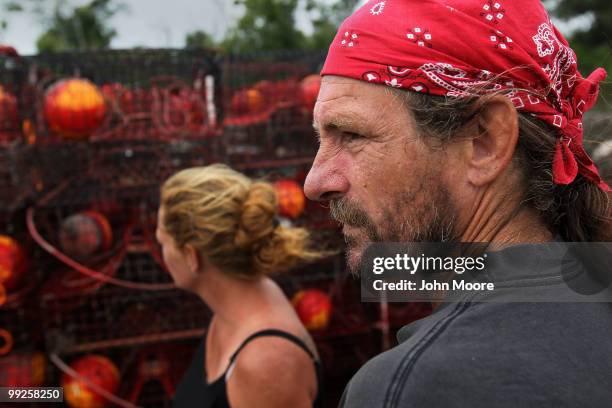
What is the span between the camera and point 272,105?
10.3 ft

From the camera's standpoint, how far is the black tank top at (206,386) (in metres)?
1.81

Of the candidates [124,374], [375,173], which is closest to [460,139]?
[375,173]

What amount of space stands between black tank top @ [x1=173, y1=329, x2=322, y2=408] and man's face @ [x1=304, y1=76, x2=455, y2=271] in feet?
2.76

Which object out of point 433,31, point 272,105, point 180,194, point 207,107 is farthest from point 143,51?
point 433,31

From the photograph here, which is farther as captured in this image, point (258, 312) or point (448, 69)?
point (258, 312)

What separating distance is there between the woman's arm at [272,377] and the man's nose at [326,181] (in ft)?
2.73

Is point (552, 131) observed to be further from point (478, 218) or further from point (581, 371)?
point (581, 371)

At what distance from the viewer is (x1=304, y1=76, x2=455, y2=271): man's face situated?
974 mm

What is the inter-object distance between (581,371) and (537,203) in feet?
1.03

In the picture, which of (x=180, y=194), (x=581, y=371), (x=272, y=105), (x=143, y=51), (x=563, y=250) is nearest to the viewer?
(x=581, y=371)

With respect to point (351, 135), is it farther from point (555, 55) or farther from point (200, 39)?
point (200, 39)

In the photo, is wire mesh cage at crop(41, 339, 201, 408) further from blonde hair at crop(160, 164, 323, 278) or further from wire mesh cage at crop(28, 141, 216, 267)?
blonde hair at crop(160, 164, 323, 278)

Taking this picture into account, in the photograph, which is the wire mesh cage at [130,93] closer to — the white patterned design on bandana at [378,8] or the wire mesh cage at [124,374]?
the wire mesh cage at [124,374]

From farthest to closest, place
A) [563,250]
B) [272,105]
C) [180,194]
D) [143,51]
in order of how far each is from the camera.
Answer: [272,105], [143,51], [180,194], [563,250]
